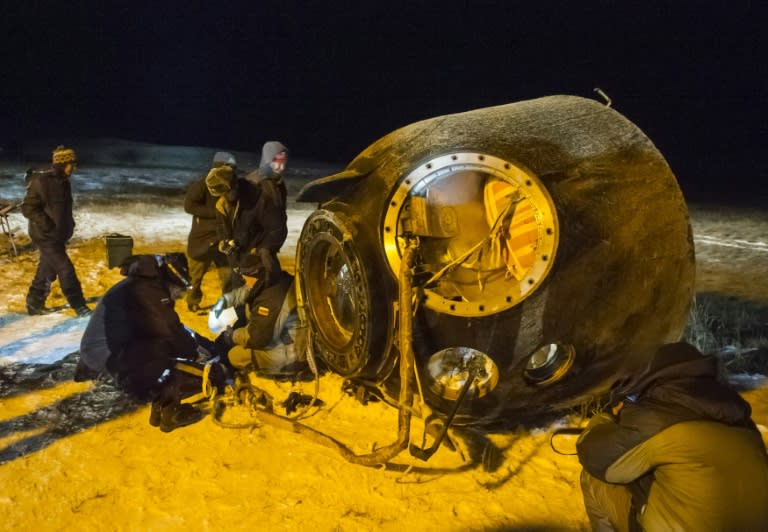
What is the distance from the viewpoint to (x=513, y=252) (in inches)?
144

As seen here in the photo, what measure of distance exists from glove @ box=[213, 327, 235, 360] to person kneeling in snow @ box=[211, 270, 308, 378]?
0.63 ft

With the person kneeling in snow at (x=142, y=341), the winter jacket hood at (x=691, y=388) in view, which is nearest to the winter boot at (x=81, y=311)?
the person kneeling in snow at (x=142, y=341)

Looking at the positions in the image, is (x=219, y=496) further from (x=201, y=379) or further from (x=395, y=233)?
(x=395, y=233)

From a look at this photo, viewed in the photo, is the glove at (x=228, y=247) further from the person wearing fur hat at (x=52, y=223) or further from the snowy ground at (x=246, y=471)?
the snowy ground at (x=246, y=471)

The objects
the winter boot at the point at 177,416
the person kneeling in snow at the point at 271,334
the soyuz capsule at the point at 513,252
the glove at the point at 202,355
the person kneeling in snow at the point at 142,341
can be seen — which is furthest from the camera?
the glove at the point at 202,355

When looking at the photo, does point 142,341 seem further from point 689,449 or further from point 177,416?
point 689,449

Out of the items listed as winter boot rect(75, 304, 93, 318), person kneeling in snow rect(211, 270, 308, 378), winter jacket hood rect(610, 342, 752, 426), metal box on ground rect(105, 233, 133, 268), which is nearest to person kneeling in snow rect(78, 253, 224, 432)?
person kneeling in snow rect(211, 270, 308, 378)

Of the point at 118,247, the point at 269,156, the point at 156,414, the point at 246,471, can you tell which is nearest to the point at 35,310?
the point at 118,247

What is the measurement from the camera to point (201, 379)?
454 cm

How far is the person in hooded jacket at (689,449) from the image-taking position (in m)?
2.24

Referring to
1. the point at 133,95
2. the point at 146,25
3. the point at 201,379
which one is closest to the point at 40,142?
the point at 201,379

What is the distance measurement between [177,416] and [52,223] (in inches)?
116

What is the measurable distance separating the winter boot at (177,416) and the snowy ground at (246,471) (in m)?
0.06

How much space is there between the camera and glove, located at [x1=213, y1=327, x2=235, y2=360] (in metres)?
5.12
